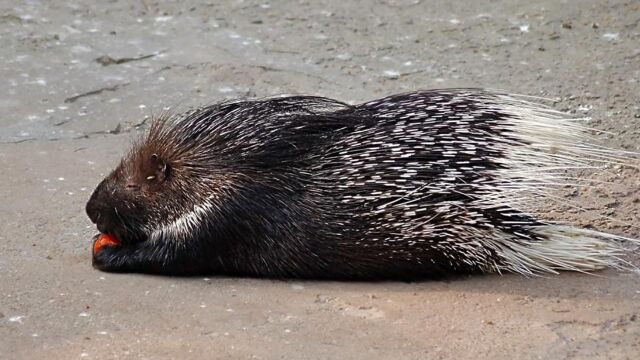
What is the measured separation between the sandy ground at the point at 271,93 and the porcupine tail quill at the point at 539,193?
0.22ft

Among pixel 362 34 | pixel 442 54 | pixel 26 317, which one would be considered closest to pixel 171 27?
pixel 362 34

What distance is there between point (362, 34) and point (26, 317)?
3.24 meters

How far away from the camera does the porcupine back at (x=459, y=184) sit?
3.50 metres

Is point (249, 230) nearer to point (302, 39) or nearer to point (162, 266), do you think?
point (162, 266)

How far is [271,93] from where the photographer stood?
17.4 ft

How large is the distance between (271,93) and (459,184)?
1970 millimetres

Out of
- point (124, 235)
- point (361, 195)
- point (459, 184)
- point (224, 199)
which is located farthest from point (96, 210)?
point (459, 184)

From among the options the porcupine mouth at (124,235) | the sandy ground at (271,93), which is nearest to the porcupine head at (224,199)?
the porcupine mouth at (124,235)

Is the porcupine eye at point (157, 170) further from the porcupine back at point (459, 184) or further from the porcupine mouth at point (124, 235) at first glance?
the porcupine back at point (459, 184)

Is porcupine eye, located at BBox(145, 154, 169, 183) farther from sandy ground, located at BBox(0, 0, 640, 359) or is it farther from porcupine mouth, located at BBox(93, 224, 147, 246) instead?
sandy ground, located at BBox(0, 0, 640, 359)

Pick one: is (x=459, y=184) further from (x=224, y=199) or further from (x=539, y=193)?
(x=224, y=199)

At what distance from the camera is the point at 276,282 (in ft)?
12.0

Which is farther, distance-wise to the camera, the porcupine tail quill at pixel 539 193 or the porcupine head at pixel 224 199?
the porcupine head at pixel 224 199

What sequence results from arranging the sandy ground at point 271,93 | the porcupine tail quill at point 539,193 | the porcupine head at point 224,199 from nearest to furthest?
the sandy ground at point 271,93
the porcupine tail quill at point 539,193
the porcupine head at point 224,199
